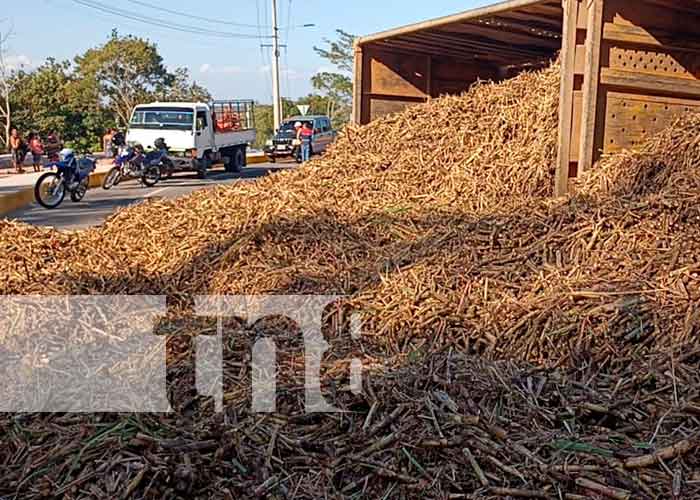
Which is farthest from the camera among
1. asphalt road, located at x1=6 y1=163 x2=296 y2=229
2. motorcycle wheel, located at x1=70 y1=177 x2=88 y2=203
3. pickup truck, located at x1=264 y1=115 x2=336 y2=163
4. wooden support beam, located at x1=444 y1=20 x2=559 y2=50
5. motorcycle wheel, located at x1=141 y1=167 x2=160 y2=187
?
pickup truck, located at x1=264 y1=115 x2=336 y2=163

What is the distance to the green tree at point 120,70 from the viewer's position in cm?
2980

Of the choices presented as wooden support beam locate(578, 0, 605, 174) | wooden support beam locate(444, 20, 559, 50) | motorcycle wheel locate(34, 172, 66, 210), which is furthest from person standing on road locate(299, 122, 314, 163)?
wooden support beam locate(578, 0, 605, 174)

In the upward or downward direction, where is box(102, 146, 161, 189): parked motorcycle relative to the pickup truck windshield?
downward

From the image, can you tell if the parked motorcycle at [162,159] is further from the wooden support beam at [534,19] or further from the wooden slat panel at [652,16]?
the wooden slat panel at [652,16]

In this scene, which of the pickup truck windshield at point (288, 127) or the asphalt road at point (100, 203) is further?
the pickup truck windshield at point (288, 127)

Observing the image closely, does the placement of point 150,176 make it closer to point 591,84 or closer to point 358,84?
point 358,84

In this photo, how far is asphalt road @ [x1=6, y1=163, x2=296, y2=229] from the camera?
9.75 m

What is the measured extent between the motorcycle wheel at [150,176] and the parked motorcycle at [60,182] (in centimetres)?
281

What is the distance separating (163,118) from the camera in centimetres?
1719

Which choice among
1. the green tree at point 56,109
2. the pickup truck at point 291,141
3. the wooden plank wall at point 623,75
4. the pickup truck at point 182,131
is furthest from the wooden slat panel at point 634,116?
the green tree at point 56,109

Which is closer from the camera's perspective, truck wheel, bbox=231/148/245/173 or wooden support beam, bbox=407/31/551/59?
wooden support beam, bbox=407/31/551/59

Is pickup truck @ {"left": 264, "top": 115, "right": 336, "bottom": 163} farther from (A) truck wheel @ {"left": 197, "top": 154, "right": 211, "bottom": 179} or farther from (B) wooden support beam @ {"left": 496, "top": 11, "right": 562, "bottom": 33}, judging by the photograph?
(B) wooden support beam @ {"left": 496, "top": 11, "right": 562, "bottom": 33}

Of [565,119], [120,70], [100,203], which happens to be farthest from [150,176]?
[120,70]

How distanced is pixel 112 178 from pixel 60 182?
2831mm
